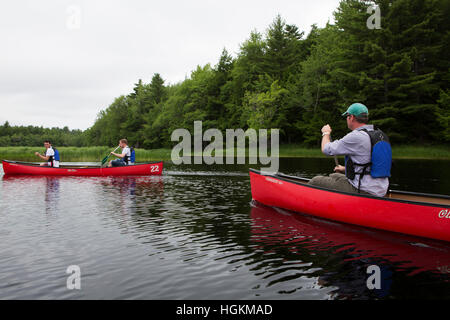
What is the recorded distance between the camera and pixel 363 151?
6.86 metres

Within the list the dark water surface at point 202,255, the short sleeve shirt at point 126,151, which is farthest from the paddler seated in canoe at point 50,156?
the dark water surface at point 202,255

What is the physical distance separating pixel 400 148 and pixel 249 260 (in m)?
36.1

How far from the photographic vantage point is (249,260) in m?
5.50

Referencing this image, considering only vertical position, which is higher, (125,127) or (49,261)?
(125,127)

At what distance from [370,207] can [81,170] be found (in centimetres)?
1539

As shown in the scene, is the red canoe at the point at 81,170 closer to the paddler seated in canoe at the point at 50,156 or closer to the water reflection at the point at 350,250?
the paddler seated in canoe at the point at 50,156

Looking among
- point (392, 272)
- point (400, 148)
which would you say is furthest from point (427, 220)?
point (400, 148)

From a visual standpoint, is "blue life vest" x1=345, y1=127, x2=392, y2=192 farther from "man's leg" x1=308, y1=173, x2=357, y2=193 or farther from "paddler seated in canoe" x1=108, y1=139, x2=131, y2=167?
"paddler seated in canoe" x1=108, y1=139, x2=131, y2=167

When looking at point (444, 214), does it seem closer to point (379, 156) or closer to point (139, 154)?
point (379, 156)

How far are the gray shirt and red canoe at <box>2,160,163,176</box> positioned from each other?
14.1 m

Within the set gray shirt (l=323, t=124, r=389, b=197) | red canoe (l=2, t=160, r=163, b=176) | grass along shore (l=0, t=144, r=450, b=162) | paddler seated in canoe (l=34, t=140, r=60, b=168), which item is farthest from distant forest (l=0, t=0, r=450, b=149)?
gray shirt (l=323, t=124, r=389, b=197)
